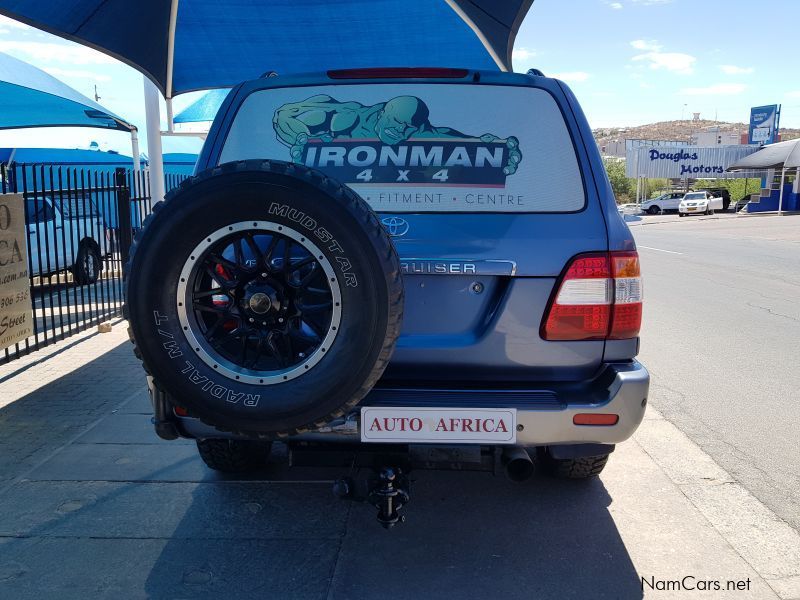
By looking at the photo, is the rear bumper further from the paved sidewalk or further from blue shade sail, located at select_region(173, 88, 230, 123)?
blue shade sail, located at select_region(173, 88, 230, 123)

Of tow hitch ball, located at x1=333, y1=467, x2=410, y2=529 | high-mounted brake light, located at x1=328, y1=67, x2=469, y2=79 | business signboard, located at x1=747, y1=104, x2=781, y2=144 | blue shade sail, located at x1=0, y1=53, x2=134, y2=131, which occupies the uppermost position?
business signboard, located at x1=747, y1=104, x2=781, y2=144

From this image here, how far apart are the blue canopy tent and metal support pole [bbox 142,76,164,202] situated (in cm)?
1

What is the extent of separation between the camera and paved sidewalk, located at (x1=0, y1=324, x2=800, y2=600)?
9.82ft

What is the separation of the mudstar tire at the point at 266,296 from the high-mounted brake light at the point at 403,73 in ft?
3.30

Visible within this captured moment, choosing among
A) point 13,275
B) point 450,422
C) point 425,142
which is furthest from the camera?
point 13,275

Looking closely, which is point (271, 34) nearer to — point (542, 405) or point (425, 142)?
point (425, 142)

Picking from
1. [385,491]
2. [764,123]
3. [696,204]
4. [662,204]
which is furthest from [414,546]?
[764,123]

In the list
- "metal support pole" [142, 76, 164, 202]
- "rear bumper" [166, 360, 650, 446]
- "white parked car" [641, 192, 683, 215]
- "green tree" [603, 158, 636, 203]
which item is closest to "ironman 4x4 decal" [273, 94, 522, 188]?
"rear bumper" [166, 360, 650, 446]

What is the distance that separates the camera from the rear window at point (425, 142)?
3.07 meters

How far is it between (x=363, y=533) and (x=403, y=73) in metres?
2.20

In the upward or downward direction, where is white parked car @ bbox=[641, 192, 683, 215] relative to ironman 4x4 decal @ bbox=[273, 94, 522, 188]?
downward

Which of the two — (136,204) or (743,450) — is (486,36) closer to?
(136,204)

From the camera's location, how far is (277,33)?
9609 mm

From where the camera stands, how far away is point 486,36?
932 cm
